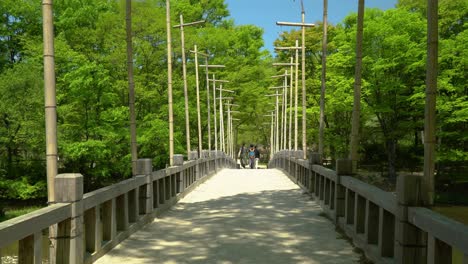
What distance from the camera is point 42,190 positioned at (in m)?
24.1

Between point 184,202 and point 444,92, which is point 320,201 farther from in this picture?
point 444,92

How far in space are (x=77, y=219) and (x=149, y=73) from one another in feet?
79.7

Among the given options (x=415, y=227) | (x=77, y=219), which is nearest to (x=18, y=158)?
(x=77, y=219)

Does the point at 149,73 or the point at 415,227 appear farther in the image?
the point at 149,73

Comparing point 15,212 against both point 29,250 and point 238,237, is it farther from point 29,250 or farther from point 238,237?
point 29,250

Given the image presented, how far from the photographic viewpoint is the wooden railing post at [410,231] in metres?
4.07

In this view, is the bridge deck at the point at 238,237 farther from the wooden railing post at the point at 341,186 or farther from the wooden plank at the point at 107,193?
the wooden plank at the point at 107,193

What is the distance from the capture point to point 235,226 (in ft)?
24.6

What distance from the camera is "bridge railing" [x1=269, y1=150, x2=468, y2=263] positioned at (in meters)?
3.42

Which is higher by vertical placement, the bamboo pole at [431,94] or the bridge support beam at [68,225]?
the bamboo pole at [431,94]

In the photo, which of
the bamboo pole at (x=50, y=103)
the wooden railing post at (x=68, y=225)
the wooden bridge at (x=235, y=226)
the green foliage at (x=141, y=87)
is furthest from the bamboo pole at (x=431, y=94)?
the green foliage at (x=141, y=87)

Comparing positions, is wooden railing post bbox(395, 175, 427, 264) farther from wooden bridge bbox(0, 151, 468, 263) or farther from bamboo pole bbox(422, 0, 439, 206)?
bamboo pole bbox(422, 0, 439, 206)

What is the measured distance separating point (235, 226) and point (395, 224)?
11.2ft

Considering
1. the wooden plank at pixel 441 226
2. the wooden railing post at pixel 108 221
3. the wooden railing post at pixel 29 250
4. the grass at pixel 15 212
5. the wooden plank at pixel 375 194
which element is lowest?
the grass at pixel 15 212
